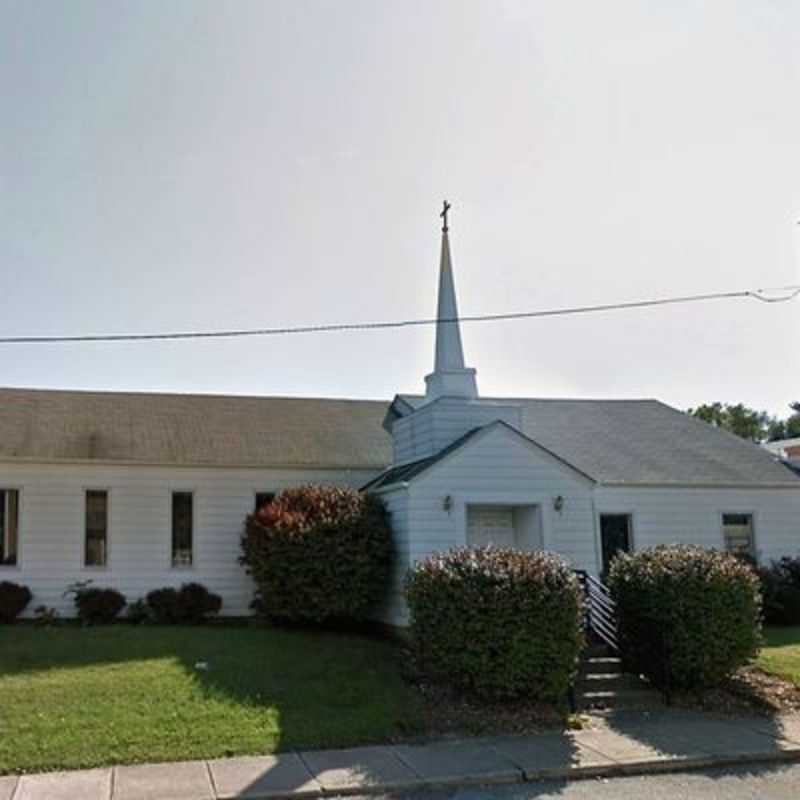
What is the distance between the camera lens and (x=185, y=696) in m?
11.4

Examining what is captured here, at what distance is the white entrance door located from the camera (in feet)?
55.4

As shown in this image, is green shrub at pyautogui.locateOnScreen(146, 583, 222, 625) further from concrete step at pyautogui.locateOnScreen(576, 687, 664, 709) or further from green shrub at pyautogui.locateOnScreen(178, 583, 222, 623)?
concrete step at pyautogui.locateOnScreen(576, 687, 664, 709)

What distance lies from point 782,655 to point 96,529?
1293 cm

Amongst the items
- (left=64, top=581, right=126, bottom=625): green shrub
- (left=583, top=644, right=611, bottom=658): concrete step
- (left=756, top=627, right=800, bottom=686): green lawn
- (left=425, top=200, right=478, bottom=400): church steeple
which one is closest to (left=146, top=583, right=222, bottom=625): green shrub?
(left=64, top=581, right=126, bottom=625): green shrub

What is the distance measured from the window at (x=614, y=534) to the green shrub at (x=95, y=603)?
33.0 feet

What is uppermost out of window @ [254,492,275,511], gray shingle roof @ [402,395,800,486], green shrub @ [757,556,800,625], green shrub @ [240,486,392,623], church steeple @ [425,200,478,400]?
church steeple @ [425,200,478,400]

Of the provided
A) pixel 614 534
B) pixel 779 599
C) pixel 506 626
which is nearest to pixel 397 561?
pixel 506 626

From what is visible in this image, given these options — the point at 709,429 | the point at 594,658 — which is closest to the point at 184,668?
the point at 594,658

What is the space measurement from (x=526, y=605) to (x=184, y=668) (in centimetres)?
492

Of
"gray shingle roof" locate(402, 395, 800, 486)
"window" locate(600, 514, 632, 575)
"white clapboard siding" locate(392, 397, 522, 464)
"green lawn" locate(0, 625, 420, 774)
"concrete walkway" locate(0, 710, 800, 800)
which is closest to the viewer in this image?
"concrete walkway" locate(0, 710, 800, 800)

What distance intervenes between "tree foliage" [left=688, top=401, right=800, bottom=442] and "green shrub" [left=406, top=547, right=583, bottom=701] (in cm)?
4678

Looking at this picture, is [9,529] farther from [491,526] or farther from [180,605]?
[491,526]

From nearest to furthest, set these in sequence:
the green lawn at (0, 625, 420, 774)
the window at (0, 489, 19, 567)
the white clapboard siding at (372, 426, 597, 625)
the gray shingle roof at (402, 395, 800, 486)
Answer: the green lawn at (0, 625, 420, 774) → the white clapboard siding at (372, 426, 597, 625) → the window at (0, 489, 19, 567) → the gray shingle roof at (402, 395, 800, 486)

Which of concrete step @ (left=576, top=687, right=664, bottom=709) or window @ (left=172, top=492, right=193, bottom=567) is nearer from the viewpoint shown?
concrete step @ (left=576, top=687, right=664, bottom=709)
